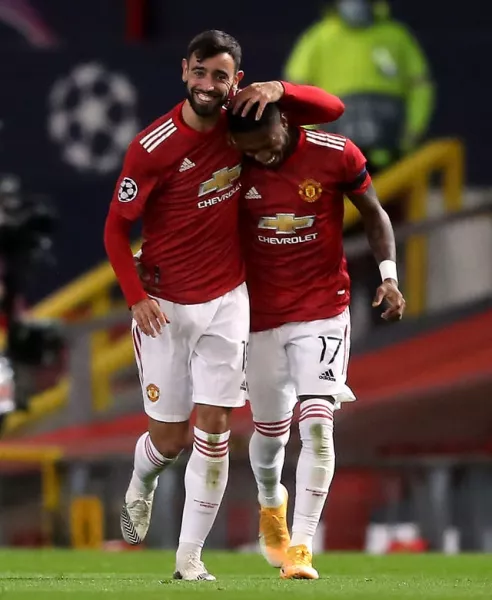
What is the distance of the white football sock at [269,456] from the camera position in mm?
8266

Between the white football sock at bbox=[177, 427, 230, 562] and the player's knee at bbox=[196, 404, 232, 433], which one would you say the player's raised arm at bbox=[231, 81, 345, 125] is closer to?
the player's knee at bbox=[196, 404, 232, 433]

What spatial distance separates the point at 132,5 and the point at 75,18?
555mm

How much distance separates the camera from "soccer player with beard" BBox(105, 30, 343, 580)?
24.1ft

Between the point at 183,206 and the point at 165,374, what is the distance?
0.69 m

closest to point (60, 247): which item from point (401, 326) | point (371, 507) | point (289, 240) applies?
point (401, 326)

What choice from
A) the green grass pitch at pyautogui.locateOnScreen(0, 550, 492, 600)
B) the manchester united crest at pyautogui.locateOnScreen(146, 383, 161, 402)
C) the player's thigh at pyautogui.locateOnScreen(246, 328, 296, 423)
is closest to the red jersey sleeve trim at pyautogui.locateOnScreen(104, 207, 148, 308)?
the manchester united crest at pyautogui.locateOnScreen(146, 383, 161, 402)

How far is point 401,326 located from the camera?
588 inches

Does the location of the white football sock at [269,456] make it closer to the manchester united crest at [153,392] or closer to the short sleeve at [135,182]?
the manchester united crest at [153,392]

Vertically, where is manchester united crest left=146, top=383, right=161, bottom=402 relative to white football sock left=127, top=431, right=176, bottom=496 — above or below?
above

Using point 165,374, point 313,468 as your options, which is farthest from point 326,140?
point 313,468

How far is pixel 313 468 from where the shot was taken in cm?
762

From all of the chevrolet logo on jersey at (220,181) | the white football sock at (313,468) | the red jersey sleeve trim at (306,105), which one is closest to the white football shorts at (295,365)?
the white football sock at (313,468)

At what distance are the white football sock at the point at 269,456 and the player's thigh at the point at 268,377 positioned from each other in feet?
0.17

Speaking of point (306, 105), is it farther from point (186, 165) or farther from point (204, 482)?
point (204, 482)
